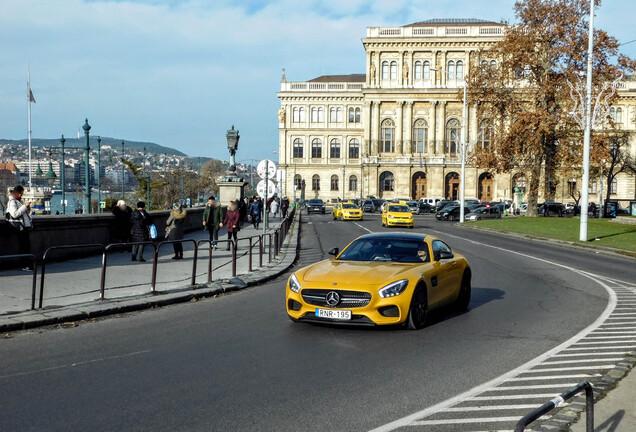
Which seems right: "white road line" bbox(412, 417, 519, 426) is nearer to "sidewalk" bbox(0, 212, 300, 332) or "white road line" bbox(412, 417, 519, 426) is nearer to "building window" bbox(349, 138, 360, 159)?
"sidewalk" bbox(0, 212, 300, 332)

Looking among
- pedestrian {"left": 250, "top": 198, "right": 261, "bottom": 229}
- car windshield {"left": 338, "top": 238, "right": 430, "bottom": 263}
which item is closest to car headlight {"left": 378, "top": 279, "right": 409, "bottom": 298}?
car windshield {"left": 338, "top": 238, "right": 430, "bottom": 263}

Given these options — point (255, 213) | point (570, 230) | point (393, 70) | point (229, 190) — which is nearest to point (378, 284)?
point (255, 213)

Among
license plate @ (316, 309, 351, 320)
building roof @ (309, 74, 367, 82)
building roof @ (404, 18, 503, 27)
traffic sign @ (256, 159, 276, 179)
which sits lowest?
license plate @ (316, 309, 351, 320)

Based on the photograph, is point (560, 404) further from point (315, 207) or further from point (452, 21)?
point (452, 21)

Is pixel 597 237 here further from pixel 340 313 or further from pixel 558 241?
pixel 340 313

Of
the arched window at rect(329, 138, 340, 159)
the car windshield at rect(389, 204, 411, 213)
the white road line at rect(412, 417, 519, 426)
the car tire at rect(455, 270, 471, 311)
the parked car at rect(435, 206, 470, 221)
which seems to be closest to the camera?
the white road line at rect(412, 417, 519, 426)

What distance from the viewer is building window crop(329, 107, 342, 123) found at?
379 feet

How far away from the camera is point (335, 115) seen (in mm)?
115750

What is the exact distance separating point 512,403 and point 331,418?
1.75 metres

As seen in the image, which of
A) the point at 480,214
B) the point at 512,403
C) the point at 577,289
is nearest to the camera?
the point at 512,403

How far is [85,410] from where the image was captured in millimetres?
5684

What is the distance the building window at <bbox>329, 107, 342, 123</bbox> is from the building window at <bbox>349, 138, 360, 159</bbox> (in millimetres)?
4592

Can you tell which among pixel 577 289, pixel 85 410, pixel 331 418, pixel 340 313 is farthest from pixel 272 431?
pixel 577 289

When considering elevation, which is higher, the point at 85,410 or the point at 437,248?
the point at 437,248
